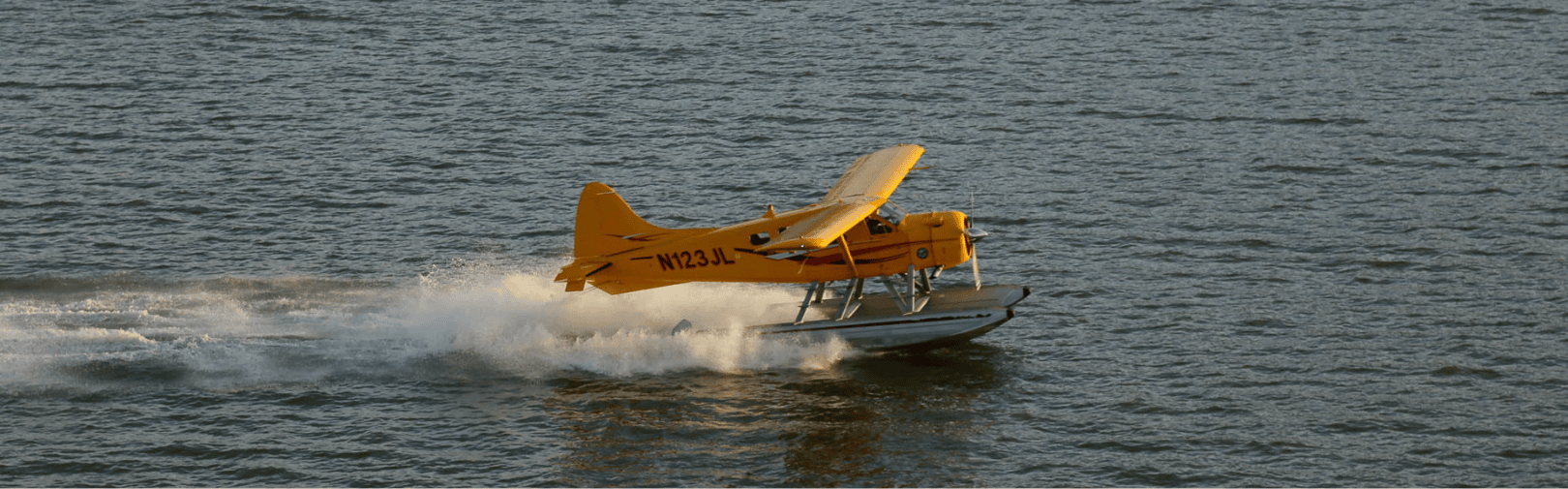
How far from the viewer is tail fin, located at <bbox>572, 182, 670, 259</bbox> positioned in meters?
30.8

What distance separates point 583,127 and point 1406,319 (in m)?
25.4

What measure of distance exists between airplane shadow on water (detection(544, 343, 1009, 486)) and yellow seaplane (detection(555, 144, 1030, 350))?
0.86 metres

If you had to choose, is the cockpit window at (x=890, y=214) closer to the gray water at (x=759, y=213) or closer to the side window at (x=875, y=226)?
the side window at (x=875, y=226)

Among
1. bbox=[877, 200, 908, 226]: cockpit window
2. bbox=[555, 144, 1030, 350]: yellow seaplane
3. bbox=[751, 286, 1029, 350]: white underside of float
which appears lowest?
bbox=[751, 286, 1029, 350]: white underside of float

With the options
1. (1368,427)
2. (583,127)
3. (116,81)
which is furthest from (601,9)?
(1368,427)

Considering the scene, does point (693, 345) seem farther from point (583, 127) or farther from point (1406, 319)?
point (583, 127)

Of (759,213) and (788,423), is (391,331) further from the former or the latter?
(759,213)

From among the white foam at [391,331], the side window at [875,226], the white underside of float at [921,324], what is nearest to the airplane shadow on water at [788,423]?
the white underside of float at [921,324]

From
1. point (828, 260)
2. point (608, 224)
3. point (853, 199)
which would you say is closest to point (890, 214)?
point (853, 199)

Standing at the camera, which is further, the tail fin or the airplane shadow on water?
the tail fin

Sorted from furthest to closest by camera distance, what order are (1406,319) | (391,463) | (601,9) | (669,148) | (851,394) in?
(601,9), (669,148), (1406,319), (851,394), (391,463)

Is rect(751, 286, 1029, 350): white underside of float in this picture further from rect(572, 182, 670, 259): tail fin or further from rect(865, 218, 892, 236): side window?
rect(572, 182, 670, 259): tail fin

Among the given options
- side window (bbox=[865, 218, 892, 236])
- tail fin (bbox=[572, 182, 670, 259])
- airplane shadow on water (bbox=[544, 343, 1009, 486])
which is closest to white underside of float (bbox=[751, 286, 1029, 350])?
airplane shadow on water (bbox=[544, 343, 1009, 486])

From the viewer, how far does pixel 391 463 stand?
27.2 m
